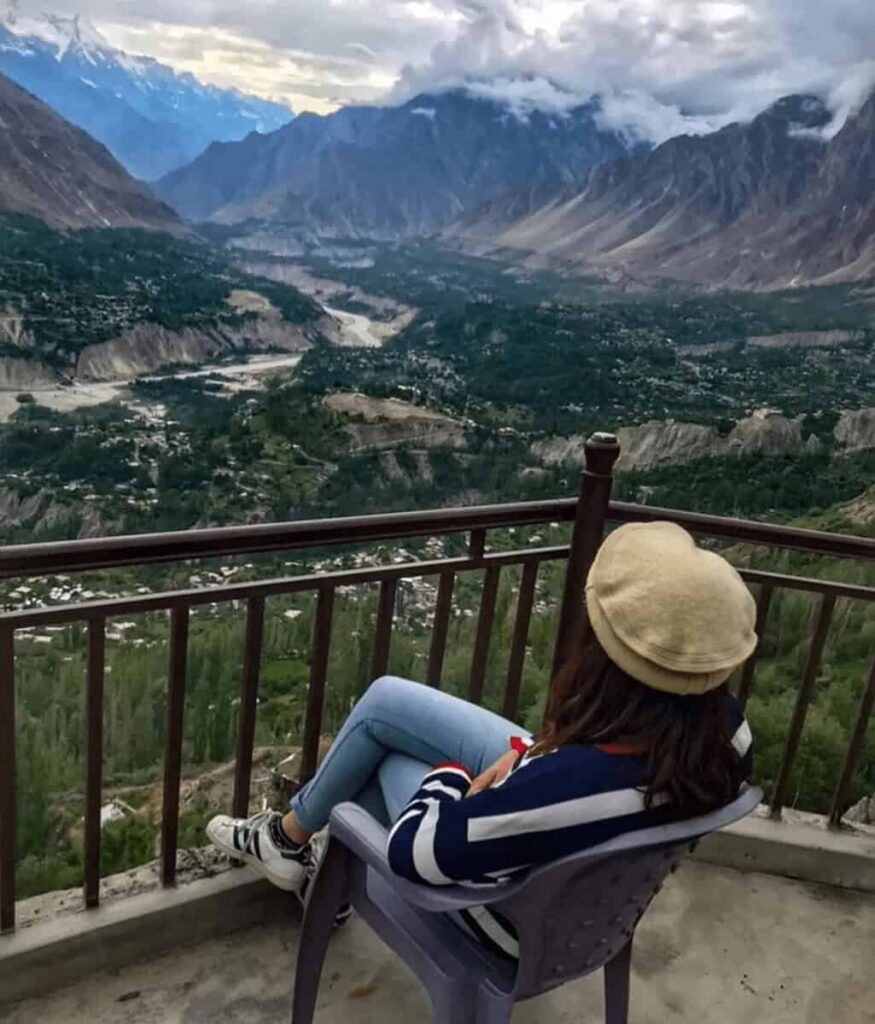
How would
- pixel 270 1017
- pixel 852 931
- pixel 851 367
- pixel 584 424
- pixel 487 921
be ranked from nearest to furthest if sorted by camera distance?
pixel 487 921, pixel 270 1017, pixel 852 931, pixel 584 424, pixel 851 367

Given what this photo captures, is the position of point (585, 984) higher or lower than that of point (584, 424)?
higher

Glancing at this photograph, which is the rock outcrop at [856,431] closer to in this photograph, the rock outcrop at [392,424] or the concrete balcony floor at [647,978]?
the rock outcrop at [392,424]

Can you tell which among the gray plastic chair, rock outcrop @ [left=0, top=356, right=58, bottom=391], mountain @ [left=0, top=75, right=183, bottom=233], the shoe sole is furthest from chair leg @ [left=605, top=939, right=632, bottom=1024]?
mountain @ [left=0, top=75, right=183, bottom=233]

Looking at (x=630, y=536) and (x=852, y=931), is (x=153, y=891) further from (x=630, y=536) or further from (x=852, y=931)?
(x=852, y=931)

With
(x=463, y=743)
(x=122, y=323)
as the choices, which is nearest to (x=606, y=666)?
(x=463, y=743)

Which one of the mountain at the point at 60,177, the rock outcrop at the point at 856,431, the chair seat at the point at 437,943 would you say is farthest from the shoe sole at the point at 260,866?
the mountain at the point at 60,177

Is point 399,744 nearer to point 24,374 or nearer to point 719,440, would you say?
point 719,440

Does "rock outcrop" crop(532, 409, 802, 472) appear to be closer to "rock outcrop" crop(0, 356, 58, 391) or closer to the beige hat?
the beige hat
